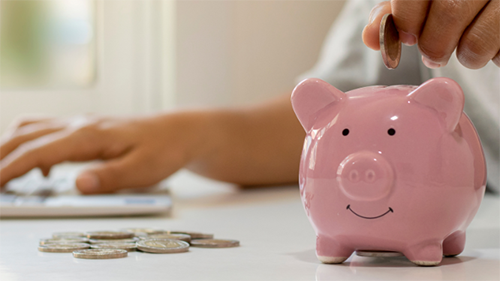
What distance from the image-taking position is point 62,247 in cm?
37

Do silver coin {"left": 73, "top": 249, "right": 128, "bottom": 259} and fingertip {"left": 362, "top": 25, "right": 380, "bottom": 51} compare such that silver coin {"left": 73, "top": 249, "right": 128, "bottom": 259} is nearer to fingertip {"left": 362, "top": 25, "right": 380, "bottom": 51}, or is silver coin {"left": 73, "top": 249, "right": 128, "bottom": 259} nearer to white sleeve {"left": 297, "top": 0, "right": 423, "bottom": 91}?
fingertip {"left": 362, "top": 25, "right": 380, "bottom": 51}

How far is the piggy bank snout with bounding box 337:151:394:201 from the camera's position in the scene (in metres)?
0.31

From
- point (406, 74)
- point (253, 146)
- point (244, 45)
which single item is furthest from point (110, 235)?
point (244, 45)

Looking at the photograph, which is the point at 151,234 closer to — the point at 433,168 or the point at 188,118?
the point at 433,168

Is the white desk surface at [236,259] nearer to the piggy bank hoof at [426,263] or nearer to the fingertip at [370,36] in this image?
the piggy bank hoof at [426,263]

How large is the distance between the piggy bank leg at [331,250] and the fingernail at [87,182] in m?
0.42

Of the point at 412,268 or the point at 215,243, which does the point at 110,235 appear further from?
the point at 412,268

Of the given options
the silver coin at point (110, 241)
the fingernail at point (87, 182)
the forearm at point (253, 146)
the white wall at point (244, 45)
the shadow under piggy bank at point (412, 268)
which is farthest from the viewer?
the white wall at point (244, 45)

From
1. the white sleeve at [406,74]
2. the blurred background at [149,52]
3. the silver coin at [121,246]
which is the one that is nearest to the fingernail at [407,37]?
the silver coin at [121,246]

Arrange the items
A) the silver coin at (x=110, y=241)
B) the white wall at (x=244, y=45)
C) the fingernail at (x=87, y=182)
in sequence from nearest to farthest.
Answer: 1. the silver coin at (x=110, y=241)
2. the fingernail at (x=87, y=182)
3. the white wall at (x=244, y=45)

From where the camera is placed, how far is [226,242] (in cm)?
39

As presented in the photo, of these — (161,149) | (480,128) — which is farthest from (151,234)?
(480,128)

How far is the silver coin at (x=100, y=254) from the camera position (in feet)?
1.11

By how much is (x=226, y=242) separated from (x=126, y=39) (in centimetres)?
130
